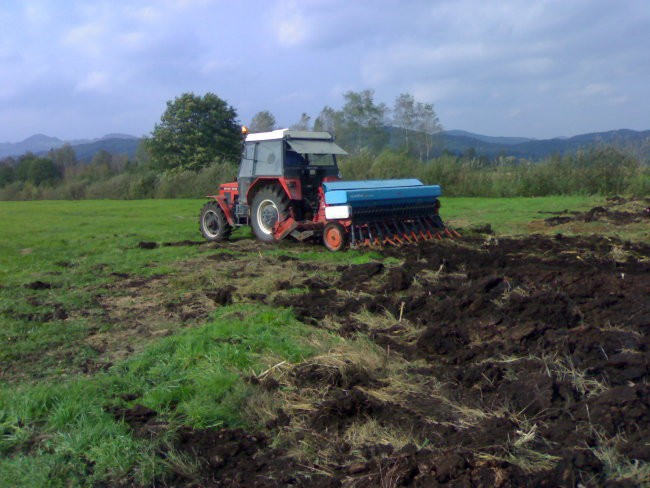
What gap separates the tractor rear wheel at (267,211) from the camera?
38.7 feet

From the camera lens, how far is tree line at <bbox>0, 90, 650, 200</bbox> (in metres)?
24.3

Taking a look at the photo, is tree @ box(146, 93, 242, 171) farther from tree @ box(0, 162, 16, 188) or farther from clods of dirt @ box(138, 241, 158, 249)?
clods of dirt @ box(138, 241, 158, 249)

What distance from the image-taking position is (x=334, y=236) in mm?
10961

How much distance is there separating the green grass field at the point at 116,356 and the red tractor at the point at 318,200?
62 cm

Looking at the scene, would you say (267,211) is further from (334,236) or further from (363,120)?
(363,120)

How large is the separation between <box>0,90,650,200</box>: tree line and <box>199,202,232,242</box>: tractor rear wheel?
1439 centimetres

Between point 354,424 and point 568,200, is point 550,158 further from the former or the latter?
point 354,424

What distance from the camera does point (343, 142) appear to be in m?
44.5

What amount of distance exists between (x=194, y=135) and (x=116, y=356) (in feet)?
121

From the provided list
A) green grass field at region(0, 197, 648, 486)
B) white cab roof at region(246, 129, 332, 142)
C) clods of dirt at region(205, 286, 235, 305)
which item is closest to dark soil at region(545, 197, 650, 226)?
white cab roof at region(246, 129, 332, 142)

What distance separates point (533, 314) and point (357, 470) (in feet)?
9.70

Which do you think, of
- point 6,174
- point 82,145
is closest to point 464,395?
point 6,174

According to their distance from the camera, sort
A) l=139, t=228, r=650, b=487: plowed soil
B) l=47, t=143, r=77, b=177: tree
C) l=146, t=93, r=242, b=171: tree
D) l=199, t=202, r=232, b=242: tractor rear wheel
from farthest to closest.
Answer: l=47, t=143, r=77, b=177: tree < l=146, t=93, r=242, b=171: tree < l=199, t=202, r=232, b=242: tractor rear wheel < l=139, t=228, r=650, b=487: plowed soil

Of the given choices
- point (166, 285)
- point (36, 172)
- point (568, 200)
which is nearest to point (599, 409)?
point (166, 285)
